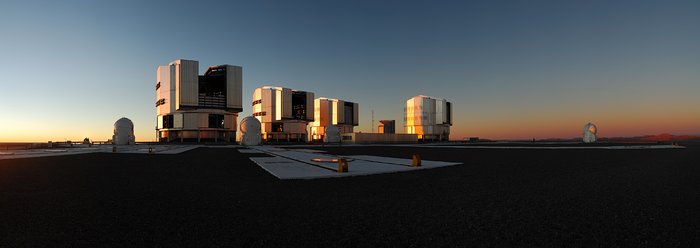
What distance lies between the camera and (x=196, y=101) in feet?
209

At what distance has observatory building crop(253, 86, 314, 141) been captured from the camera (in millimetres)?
80625

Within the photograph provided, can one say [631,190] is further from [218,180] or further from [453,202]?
[218,180]

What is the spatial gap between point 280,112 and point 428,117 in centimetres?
4061

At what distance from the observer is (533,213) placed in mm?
5262

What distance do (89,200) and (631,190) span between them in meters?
11.8

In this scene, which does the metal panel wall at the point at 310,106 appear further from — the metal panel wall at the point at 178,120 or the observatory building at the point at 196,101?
the metal panel wall at the point at 178,120

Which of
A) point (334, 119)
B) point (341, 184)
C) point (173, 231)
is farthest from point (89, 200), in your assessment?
point (334, 119)

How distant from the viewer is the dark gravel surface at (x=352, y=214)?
3.95 m

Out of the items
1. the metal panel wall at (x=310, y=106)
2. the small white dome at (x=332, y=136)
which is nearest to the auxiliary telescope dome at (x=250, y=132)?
the small white dome at (x=332, y=136)

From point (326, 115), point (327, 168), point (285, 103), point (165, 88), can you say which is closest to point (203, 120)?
point (165, 88)

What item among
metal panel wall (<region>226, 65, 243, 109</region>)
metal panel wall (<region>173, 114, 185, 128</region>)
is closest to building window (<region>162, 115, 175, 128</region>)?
metal panel wall (<region>173, 114, 185, 128</region>)

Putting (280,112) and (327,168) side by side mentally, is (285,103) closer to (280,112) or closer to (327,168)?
(280,112)

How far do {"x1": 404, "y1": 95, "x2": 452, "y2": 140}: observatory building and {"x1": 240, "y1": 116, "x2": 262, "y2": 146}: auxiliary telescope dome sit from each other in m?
54.3

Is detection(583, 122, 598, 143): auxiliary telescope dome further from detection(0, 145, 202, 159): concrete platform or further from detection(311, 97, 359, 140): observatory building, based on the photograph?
detection(0, 145, 202, 159): concrete platform
